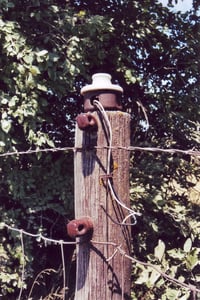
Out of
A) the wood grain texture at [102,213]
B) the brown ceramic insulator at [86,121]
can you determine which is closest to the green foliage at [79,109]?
the wood grain texture at [102,213]

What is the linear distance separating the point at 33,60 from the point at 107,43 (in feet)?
2.76

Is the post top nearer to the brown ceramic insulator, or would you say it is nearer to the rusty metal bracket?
the brown ceramic insulator

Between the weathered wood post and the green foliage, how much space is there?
94 centimetres

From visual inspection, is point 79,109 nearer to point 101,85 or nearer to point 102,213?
point 101,85

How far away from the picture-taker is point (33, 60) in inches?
120

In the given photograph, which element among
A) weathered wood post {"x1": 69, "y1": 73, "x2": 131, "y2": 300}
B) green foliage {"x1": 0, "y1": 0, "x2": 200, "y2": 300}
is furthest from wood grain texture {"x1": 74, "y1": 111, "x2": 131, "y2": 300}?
green foliage {"x1": 0, "y1": 0, "x2": 200, "y2": 300}

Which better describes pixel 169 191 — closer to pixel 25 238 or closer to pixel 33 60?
pixel 25 238

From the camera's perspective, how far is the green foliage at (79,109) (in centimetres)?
308

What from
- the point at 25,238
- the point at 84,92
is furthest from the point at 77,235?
the point at 25,238

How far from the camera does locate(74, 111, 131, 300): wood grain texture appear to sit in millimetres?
1436

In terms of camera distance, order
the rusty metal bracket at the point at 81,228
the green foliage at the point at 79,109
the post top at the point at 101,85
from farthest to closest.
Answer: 1. the green foliage at the point at 79,109
2. the post top at the point at 101,85
3. the rusty metal bracket at the point at 81,228

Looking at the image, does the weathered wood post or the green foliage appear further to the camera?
the green foliage

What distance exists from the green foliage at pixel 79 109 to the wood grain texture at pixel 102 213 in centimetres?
93

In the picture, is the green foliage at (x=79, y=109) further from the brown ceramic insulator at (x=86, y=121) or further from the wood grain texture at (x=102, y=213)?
the brown ceramic insulator at (x=86, y=121)
